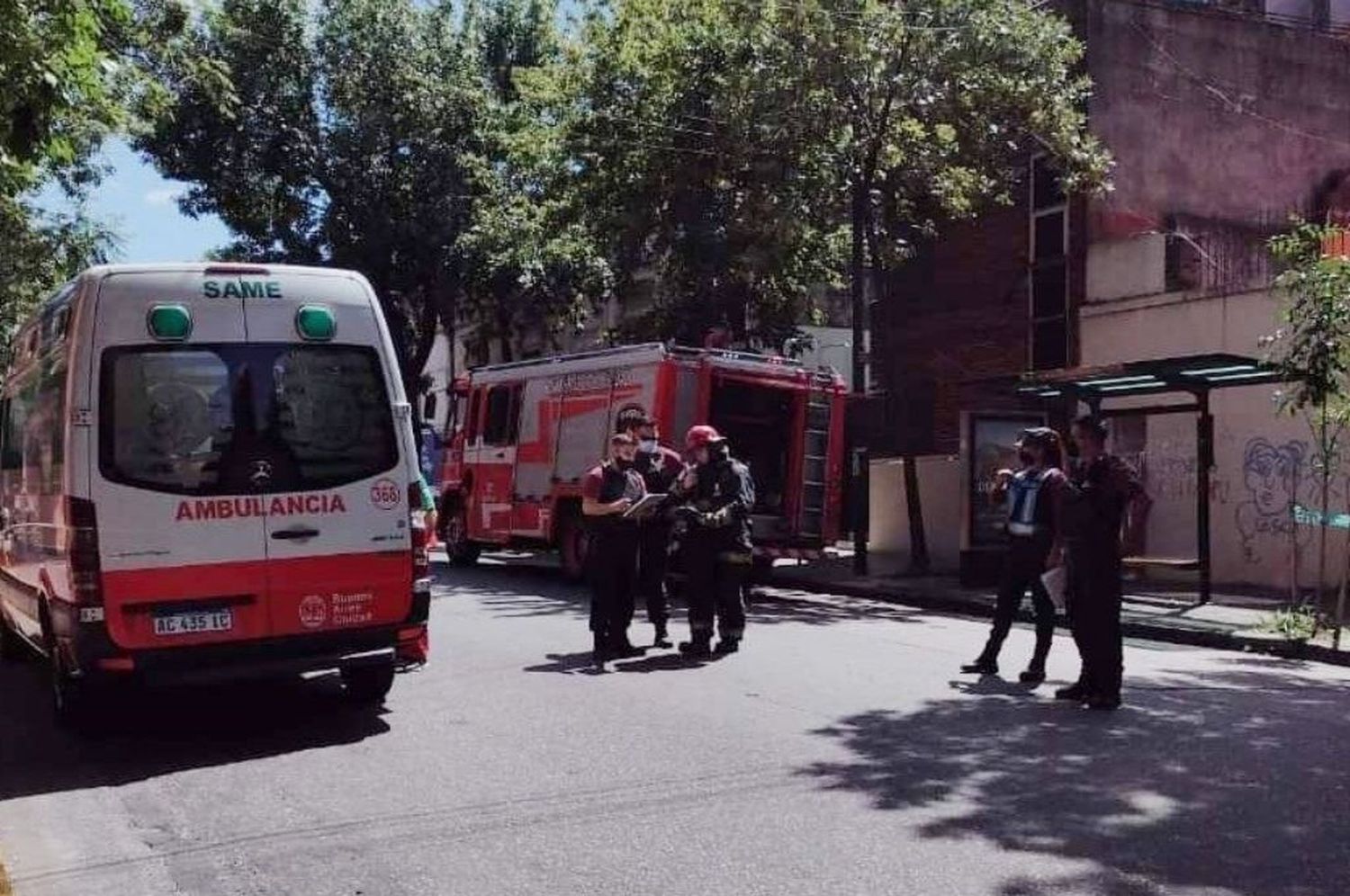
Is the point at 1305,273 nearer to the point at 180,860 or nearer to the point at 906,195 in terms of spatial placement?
the point at 906,195

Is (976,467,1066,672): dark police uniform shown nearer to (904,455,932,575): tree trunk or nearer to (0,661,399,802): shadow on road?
(0,661,399,802): shadow on road

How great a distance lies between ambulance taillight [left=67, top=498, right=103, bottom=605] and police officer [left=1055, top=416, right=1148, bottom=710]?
5533 mm

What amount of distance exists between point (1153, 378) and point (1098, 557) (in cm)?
638

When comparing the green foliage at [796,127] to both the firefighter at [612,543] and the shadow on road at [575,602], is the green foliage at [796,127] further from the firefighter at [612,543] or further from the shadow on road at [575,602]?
the firefighter at [612,543]

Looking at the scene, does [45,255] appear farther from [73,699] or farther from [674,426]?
[73,699]

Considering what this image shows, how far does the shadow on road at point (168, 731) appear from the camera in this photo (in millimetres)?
6750

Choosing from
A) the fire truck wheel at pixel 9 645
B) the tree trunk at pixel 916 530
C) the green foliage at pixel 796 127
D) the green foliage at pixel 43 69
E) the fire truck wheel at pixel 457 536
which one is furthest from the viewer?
the fire truck wheel at pixel 457 536

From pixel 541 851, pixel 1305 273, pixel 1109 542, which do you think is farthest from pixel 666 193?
pixel 541 851

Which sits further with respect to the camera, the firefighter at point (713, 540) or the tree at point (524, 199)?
the tree at point (524, 199)

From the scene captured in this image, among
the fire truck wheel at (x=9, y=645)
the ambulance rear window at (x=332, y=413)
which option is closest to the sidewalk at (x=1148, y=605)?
the ambulance rear window at (x=332, y=413)

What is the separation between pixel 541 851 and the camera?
203 inches

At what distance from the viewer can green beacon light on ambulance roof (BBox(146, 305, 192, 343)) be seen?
23.0ft

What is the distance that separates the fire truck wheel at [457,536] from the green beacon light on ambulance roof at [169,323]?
11.6 metres

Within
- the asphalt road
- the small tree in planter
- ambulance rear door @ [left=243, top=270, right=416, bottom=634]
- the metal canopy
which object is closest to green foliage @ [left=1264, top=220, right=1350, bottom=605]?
the small tree in planter
